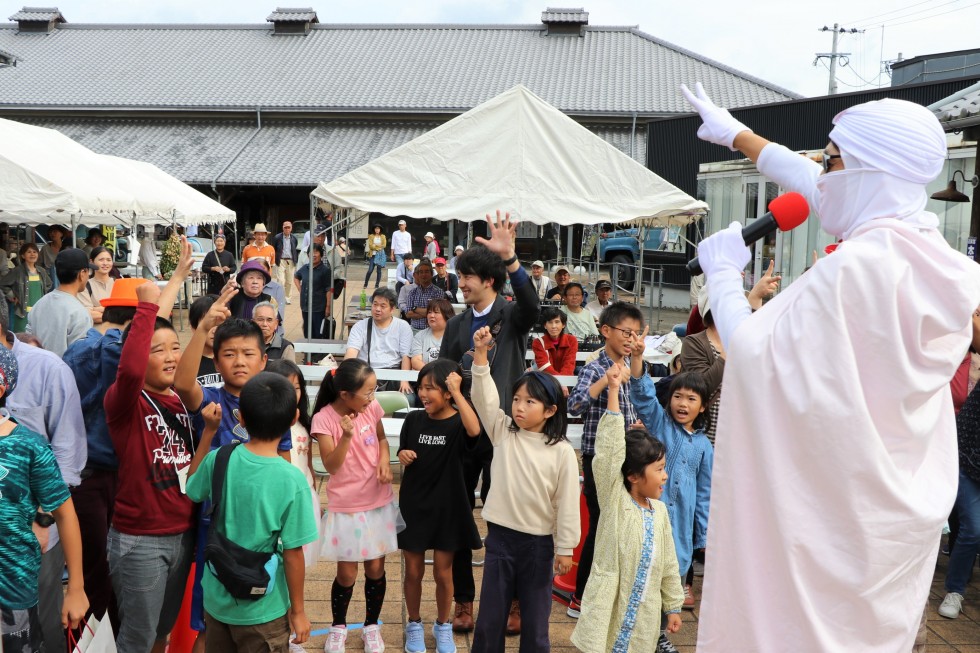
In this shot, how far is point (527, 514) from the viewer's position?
3.74 meters

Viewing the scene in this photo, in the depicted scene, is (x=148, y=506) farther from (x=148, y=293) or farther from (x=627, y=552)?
(x=627, y=552)

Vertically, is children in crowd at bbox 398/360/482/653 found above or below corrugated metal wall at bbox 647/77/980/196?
below

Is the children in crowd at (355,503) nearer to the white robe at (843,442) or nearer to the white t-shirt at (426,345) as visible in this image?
the white robe at (843,442)

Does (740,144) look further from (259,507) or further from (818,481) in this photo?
(259,507)

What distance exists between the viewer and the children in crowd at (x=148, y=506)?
10.7 feet

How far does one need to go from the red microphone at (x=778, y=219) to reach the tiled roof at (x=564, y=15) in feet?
110

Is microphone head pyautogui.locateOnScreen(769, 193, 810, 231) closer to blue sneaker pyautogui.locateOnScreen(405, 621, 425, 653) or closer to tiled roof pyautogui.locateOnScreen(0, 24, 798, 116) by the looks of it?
blue sneaker pyautogui.locateOnScreen(405, 621, 425, 653)

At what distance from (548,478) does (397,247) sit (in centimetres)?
1988

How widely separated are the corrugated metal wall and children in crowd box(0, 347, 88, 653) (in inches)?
327

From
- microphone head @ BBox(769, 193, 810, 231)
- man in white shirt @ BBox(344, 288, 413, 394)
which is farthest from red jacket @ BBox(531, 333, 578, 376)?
microphone head @ BBox(769, 193, 810, 231)

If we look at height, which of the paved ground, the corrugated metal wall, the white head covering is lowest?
the paved ground

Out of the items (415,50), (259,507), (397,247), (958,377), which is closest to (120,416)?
(259,507)

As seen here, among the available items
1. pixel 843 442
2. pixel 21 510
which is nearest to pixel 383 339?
pixel 21 510

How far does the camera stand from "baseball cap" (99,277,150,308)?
13.1 ft
